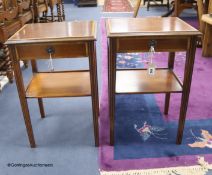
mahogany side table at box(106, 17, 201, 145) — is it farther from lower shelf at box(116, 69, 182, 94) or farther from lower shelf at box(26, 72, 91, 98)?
lower shelf at box(26, 72, 91, 98)

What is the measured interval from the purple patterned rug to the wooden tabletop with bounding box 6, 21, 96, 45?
0.65m

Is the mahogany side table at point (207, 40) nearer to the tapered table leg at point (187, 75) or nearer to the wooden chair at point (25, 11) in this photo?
the tapered table leg at point (187, 75)

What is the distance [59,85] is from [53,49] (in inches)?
11.7

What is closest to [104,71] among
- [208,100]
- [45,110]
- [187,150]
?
[45,110]

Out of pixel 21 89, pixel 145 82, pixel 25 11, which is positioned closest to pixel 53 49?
pixel 21 89

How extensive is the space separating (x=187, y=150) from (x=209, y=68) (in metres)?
1.31

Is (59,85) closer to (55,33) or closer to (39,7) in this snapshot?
(55,33)

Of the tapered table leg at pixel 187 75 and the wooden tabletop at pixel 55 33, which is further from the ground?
the wooden tabletop at pixel 55 33

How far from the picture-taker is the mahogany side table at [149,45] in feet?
3.70

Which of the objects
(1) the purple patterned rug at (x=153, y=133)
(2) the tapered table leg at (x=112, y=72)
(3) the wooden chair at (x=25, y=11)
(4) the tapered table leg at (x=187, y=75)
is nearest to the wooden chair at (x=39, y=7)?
(3) the wooden chair at (x=25, y=11)

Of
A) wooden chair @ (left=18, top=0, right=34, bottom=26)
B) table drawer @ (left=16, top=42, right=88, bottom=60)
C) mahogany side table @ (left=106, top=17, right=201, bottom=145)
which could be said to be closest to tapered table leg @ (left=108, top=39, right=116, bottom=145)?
mahogany side table @ (left=106, top=17, right=201, bottom=145)

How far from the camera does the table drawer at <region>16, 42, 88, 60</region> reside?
3.72ft

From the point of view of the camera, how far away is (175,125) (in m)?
1.57

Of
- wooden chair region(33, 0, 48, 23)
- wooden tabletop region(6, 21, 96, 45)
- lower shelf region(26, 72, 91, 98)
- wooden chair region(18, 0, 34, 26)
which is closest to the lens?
wooden tabletop region(6, 21, 96, 45)
